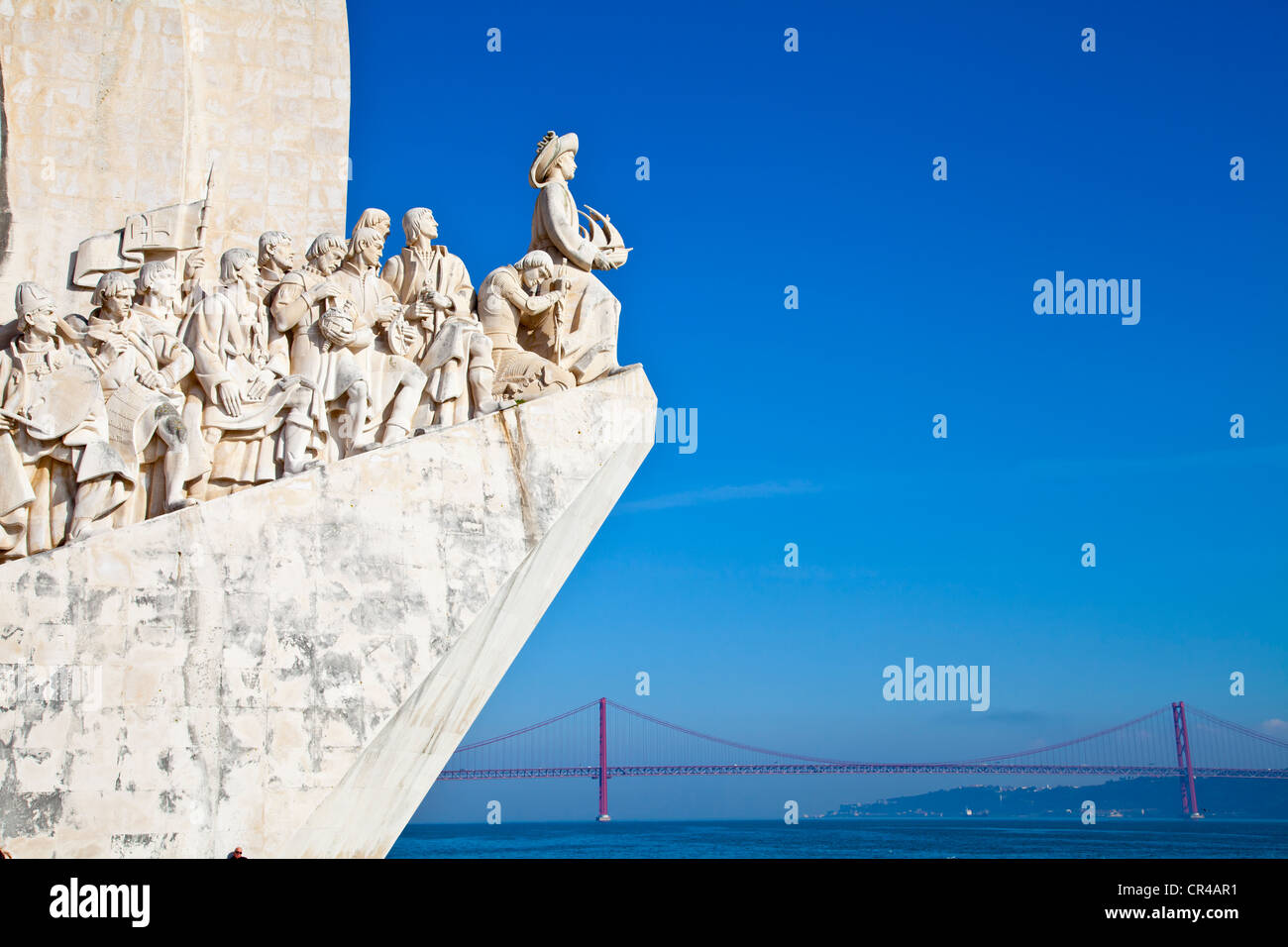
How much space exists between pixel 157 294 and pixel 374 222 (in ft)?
5.17

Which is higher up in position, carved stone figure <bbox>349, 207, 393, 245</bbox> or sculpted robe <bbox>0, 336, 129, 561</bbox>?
carved stone figure <bbox>349, 207, 393, 245</bbox>

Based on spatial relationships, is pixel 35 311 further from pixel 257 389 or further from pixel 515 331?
pixel 515 331

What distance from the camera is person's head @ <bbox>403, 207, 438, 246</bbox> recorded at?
943 cm

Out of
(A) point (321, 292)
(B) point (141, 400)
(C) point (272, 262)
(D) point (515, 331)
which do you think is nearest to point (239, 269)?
(C) point (272, 262)

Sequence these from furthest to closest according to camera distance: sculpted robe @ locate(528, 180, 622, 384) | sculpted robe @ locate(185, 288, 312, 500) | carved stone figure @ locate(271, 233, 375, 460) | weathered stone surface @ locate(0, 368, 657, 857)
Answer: sculpted robe @ locate(528, 180, 622, 384)
carved stone figure @ locate(271, 233, 375, 460)
sculpted robe @ locate(185, 288, 312, 500)
weathered stone surface @ locate(0, 368, 657, 857)

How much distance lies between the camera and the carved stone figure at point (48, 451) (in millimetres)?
7422

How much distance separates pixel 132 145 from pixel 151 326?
2429 mm

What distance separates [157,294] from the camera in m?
8.23

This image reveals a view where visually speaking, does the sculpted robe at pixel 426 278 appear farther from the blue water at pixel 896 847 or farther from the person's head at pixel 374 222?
the blue water at pixel 896 847

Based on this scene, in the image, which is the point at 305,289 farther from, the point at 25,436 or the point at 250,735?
the point at 250,735

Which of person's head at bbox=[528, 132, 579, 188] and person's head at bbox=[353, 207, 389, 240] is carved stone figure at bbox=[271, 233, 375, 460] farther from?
person's head at bbox=[528, 132, 579, 188]

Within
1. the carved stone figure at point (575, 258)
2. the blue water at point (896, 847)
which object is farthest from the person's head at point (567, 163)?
the blue water at point (896, 847)

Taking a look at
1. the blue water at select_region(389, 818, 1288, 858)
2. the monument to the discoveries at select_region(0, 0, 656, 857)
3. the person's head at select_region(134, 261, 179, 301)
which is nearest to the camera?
the monument to the discoveries at select_region(0, 0, 656, 857)

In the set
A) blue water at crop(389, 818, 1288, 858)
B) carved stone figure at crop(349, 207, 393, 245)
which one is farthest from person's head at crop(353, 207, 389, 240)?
blue water at crop(389, 818, 1288, 858)
